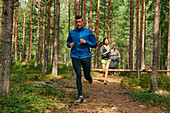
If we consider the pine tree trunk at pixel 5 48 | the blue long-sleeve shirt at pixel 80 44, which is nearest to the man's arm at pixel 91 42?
the blue long-sleeve shirt at pixel 80 44

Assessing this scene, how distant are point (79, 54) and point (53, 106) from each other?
5.62ft

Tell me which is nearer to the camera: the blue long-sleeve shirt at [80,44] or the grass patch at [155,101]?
the grass patch at [155,101]

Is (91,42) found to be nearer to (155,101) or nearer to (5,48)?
(5,48)

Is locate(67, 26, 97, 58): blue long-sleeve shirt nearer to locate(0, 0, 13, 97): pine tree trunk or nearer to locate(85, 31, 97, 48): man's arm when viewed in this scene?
locate(85, 31, 97, 48): man's arm

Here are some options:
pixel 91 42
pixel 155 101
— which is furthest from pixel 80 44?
pixel 155 101

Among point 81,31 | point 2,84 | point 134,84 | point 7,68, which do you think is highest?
point 81,31

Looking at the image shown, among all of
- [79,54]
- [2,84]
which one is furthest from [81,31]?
[2,84]

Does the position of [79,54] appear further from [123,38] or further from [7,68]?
[123,38]

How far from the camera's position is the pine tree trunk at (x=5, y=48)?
16.4 ft

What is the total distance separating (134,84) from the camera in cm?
977

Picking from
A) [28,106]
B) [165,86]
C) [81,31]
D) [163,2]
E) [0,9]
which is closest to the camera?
[28,106]

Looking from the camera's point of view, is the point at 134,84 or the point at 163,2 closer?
the point at 134,84

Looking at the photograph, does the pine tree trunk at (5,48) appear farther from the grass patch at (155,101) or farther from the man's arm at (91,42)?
the grass patch at (155,101)

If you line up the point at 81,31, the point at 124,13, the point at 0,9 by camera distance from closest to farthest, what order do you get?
the point at 0,9 < the point at 81,31 < the point at 124,13
